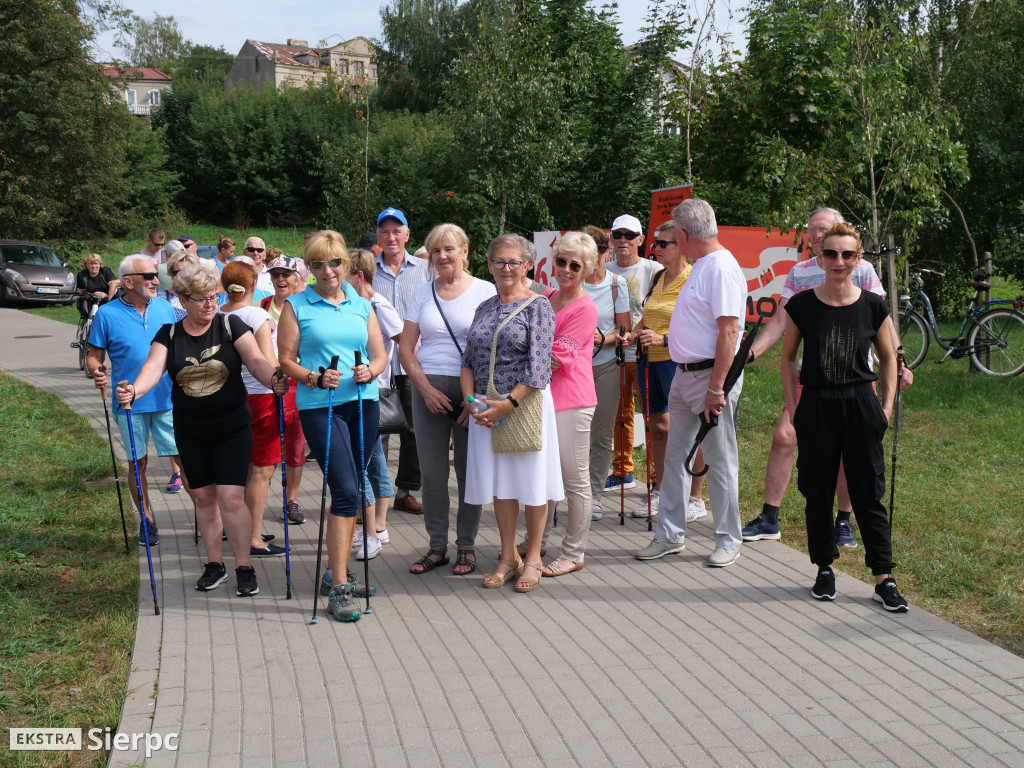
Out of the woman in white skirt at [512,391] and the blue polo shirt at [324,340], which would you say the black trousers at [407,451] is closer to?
the woman in white skirt at [512,391]

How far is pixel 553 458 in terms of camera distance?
5.52 meters

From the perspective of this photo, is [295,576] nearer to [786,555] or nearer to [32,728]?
[32,728]

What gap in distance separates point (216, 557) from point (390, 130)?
125ft

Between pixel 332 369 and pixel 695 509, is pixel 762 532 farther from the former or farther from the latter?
pixel 332 369

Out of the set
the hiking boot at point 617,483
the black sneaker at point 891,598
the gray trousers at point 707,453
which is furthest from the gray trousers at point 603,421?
the black sneaker at point 891,598

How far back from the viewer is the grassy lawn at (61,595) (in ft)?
13.7

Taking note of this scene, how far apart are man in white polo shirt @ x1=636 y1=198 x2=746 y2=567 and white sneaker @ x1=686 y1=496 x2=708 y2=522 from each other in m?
0.88

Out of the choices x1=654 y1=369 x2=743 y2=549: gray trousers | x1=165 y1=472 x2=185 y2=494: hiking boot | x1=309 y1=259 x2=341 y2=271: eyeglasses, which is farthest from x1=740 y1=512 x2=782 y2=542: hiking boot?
x1=165 y1=472 x2=185 y2=494: hiking boot

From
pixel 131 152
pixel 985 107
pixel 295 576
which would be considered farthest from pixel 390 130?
pixel 295 576

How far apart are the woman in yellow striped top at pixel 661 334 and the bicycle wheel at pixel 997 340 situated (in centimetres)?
717

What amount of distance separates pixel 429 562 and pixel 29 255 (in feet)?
95.9

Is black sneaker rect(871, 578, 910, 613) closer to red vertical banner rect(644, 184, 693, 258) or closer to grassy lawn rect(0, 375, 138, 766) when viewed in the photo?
grassy lawn rect(0, 375, 138, 766)

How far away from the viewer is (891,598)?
507 centimetres

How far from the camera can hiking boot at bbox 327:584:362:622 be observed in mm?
5043
